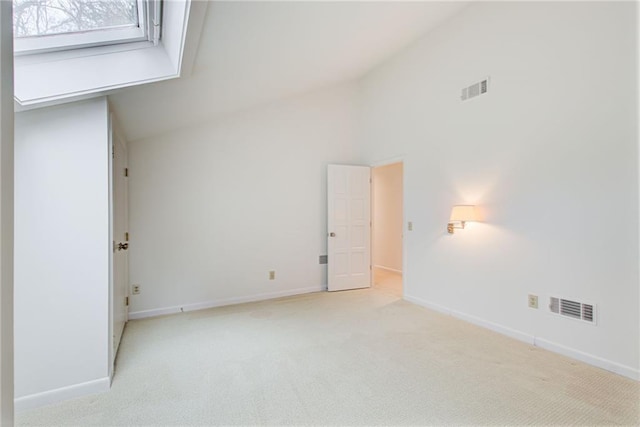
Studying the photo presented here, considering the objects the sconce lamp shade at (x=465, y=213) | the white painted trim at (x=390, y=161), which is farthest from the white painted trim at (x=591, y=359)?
the white painted trim at (x=390, y=161)

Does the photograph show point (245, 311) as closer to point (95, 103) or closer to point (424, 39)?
point (95, 103)

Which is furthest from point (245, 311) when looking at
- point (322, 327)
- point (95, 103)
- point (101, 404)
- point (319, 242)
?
point (95, 103)

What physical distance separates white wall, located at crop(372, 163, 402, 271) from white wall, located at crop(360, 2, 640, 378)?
2.13 metres

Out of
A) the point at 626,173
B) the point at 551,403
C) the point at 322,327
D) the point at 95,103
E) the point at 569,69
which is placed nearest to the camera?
the point at 551,403

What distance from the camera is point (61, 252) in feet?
6.78

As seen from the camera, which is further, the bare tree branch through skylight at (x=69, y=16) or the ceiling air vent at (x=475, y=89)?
the ceiling air vent at (x=475, y=89)

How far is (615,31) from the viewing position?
237 cm

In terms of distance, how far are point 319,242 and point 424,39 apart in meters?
3.04

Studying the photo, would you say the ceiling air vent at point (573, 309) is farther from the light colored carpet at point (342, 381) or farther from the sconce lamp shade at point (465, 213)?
the sconce lamp shade at point (465, 213)

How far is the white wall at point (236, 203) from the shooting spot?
3762 millimetres

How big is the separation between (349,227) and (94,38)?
3.74 meters

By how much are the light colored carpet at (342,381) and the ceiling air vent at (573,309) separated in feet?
1.17

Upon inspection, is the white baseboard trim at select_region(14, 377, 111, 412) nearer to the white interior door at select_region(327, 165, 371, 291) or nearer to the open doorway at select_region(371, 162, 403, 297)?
the white interior door at select_region(327, 165, 371, 291)

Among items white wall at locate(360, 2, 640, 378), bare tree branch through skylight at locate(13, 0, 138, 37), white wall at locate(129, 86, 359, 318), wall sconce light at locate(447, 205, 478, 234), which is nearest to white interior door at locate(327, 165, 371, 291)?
white wall at locate(129, 86, 359, 318)
